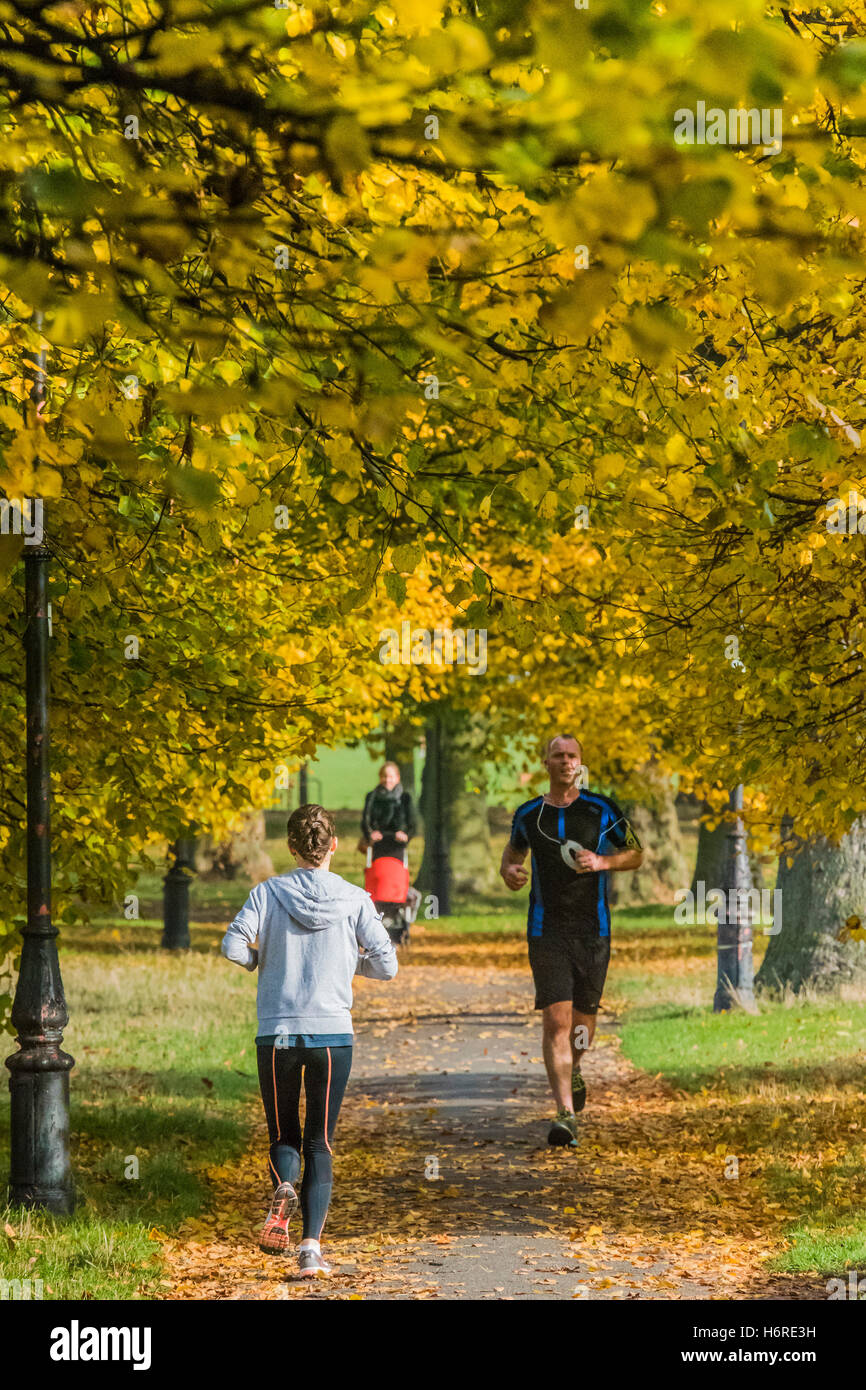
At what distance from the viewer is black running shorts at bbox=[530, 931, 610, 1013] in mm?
9070

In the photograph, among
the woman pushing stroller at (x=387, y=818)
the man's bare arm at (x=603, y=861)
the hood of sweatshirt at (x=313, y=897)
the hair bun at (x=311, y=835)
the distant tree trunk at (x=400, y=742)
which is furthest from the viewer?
the distant tree trunk at (x=400, y=742)

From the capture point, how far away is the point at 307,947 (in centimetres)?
657

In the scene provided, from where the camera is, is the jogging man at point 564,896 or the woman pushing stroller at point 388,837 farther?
the woman pushing stroller at point 388,837

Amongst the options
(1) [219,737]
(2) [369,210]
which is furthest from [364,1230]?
(2) [369,210]

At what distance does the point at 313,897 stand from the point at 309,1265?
1.38m

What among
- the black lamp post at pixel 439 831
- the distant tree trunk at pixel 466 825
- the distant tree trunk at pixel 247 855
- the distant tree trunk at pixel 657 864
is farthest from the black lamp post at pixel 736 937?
the distant tree trunk at pixel 247 855

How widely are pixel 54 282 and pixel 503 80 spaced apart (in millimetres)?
1276

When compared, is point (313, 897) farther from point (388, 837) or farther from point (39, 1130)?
point (388, 837)

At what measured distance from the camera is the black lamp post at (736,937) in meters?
15.2

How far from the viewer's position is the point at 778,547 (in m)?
7.06

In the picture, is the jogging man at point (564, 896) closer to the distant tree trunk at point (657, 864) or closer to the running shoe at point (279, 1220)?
the running shoe at point (279, 1220)

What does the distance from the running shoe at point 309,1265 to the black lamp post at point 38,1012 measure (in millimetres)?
1475

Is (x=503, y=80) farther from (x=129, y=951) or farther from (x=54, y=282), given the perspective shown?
(x=129, y=951)

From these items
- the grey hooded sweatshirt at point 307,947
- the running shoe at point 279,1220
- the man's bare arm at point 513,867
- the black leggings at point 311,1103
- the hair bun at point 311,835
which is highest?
the hair bun at point 311,835
